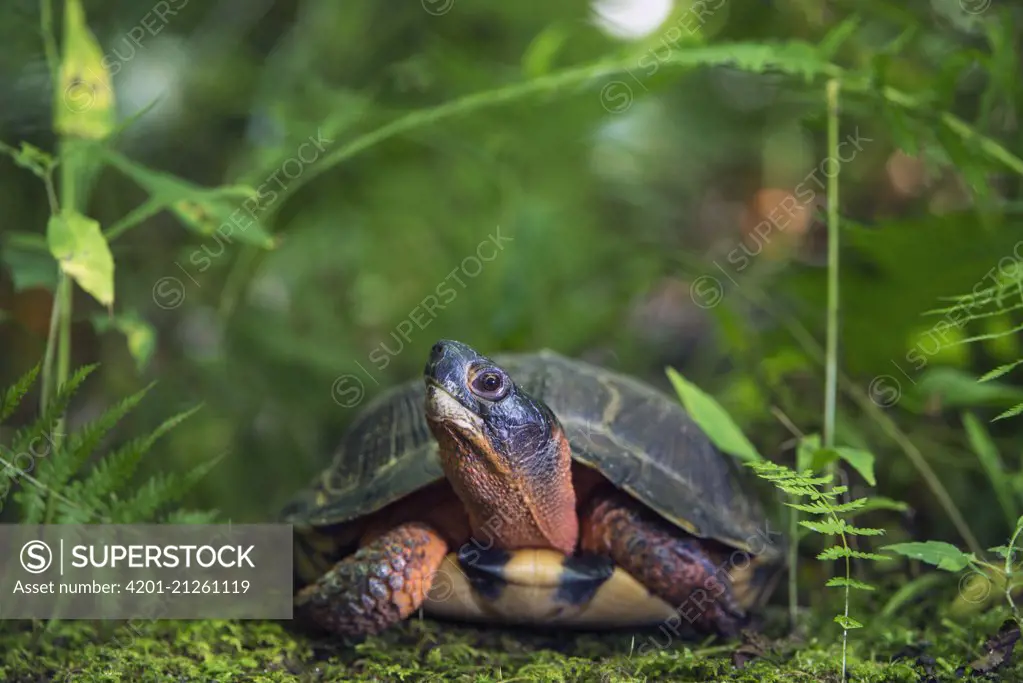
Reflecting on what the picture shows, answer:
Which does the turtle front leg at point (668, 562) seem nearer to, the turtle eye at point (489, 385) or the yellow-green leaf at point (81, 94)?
the turtle eye at point (489, 385)

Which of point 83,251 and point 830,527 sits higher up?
point 83,251

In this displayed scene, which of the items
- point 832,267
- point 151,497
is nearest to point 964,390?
point 832,267

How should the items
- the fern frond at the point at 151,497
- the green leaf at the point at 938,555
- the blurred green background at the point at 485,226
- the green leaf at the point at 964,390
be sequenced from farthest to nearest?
the blurred green background at the point at 485,226 < the green leaf at the point at 964,390 < the fern frond at the point at 151,497 < the green leaf at the point at 938,555

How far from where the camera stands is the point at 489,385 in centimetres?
163

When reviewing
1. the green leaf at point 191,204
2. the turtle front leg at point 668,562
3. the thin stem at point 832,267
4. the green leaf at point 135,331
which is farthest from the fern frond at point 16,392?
the thin stem at point 832,267

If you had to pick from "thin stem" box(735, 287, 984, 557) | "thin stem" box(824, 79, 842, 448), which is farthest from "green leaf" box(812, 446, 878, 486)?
"thin stem" box(735, 287, 984, 557)

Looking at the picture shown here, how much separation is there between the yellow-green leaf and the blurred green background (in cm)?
14

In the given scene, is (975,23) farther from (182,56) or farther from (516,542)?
(182,56)

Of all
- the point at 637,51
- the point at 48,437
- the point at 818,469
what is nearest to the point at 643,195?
the point at 637,51

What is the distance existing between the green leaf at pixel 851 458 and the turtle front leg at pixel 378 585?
0.86 meters

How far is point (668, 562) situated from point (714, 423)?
0.35 m

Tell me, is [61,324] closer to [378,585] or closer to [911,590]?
[378,585]

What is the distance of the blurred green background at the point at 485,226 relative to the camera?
2443 mm

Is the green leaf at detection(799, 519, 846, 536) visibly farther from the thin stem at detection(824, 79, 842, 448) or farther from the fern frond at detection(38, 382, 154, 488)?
the fern frond at detection(38, 382, 154, 488)
